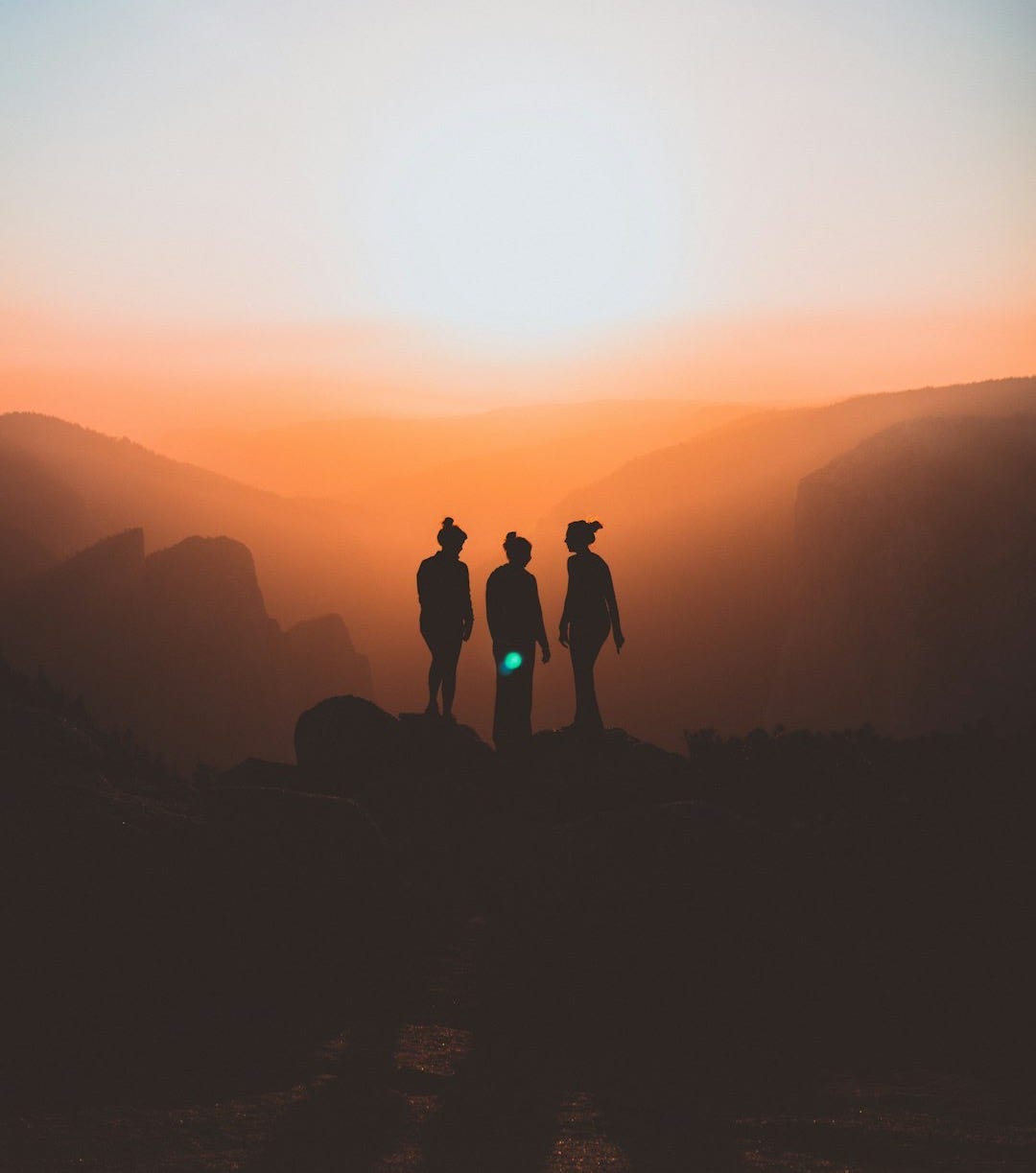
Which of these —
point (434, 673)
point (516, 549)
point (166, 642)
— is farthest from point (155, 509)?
point (516, 549)

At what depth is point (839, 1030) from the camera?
761cm

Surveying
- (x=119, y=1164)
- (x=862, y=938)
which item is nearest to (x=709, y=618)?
(x=862, y=938)

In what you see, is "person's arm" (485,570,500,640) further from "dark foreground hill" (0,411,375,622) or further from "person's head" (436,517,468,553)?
"dark foreground hill" (0,411,375,622)

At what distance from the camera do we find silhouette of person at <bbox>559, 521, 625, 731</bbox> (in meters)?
14.0

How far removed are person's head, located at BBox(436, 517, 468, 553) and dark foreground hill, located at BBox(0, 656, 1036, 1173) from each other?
4.28 meters

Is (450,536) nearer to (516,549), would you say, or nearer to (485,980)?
(516,549)

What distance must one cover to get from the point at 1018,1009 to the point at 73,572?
191 ft

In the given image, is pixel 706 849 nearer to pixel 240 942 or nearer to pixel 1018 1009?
pixel 1018 1009

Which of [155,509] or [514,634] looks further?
[155,509]

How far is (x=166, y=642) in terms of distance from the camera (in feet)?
193

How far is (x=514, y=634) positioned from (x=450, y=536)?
148cm

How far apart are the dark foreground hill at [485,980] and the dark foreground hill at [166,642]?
4616cm

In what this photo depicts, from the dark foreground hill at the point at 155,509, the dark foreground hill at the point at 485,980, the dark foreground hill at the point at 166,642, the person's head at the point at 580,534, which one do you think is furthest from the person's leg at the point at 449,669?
the dark foreground hill at the point at 155,509

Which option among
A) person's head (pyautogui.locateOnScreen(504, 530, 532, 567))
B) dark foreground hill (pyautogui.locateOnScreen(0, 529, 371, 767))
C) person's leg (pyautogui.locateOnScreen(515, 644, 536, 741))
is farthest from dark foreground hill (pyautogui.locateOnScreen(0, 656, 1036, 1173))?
dark foreground hill (pyautogui.locateOnScreen(0, 529, 371, 767))
